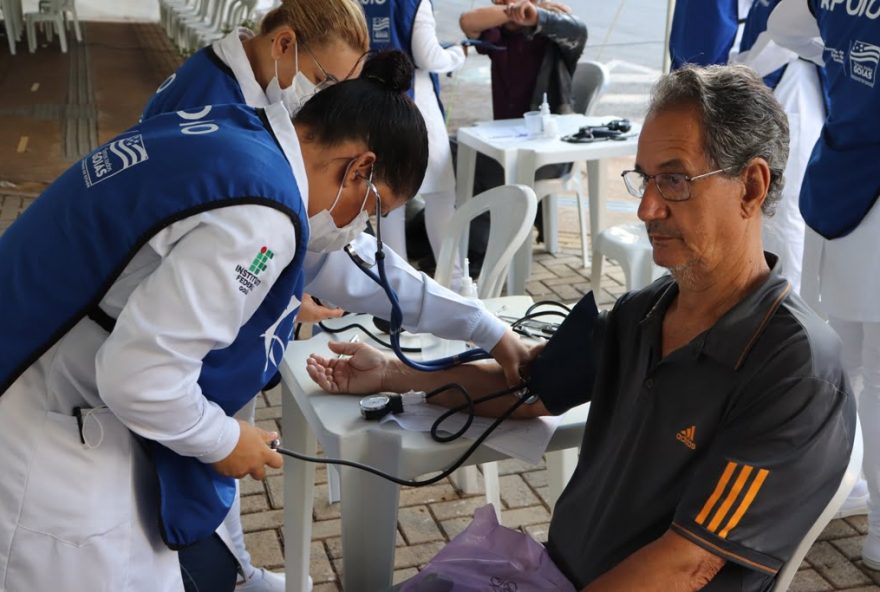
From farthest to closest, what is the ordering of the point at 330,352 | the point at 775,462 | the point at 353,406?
the point at 330,352 → the point at 353,406 → the point at 775,462

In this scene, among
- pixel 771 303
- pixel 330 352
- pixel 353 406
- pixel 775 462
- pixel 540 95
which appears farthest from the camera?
pixel 540 95

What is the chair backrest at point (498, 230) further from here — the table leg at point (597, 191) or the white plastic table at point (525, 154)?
the table leg at point (597, 191)

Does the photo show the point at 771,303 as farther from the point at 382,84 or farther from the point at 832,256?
the point at 832,256

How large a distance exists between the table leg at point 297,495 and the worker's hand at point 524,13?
9.48ft

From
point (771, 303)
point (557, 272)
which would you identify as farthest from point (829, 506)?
point (557, 272)

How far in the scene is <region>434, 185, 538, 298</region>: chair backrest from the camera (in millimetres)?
2781

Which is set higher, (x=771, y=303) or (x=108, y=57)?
(x=771, y=303)

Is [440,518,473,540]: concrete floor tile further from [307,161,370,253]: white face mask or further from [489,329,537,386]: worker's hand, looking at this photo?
[307,161,370,253]: white face mask

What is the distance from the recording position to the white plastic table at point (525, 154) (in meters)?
4.27

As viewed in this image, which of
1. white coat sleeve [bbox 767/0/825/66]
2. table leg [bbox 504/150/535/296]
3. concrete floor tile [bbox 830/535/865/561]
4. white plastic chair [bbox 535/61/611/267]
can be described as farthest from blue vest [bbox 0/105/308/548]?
white plastic chair [bbox 535/61/611/267]

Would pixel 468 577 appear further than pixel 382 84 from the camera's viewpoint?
Yes

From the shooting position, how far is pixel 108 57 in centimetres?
1155

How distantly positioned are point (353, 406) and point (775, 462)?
79cm

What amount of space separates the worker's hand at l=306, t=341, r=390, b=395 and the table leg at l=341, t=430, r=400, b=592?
6.3 inches
